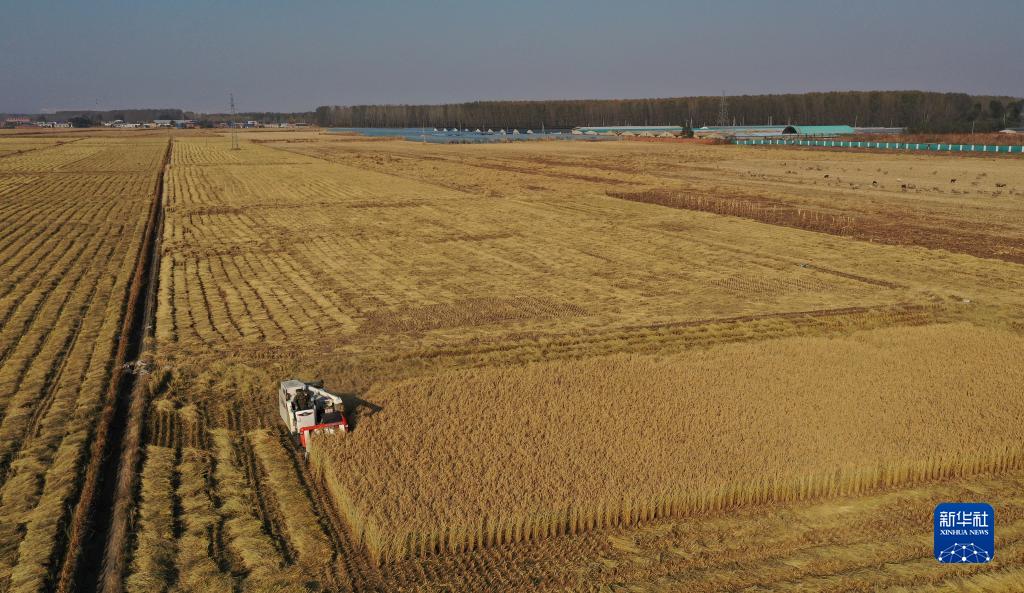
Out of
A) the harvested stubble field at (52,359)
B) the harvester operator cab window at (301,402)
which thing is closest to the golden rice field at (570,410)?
the harvested stubble field at (52,359)

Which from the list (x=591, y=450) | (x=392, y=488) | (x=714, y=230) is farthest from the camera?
(x=714, y=230)

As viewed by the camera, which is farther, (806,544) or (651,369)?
(651,369)

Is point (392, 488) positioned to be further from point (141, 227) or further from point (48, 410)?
point (141, 227)

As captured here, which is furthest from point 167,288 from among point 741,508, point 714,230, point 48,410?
point 714,230

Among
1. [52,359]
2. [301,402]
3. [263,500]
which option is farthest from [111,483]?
[52,359]

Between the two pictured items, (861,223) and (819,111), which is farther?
(819,111)

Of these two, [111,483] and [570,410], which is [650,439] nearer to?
[570,410]

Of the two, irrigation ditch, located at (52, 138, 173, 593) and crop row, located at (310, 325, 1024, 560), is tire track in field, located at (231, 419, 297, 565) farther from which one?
irrigation ditch, located at (52, 138, 173, 593)
